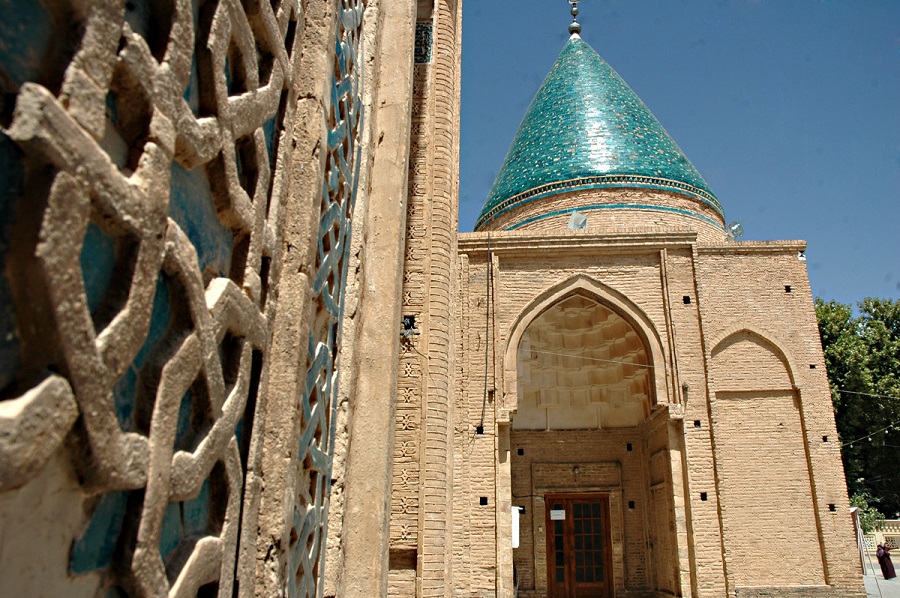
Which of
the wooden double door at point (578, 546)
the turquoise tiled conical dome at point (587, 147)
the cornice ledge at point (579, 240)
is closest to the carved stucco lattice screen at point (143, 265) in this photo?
the cornice ledge at point (579, 240)

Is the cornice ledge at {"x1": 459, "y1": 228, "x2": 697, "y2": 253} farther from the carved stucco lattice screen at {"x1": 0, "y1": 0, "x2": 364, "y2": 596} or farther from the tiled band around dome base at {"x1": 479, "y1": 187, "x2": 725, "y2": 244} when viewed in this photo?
the carved stucco lattice screen at {"x1": 0, "y1": 0, "x2": 364, "y2": 596}

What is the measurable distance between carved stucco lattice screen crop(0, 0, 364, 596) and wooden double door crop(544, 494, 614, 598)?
13.1 meters

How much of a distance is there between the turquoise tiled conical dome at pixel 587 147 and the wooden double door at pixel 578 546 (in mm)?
6930

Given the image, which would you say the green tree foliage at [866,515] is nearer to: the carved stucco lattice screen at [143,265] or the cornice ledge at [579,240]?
the cornice ledge at [579,240]

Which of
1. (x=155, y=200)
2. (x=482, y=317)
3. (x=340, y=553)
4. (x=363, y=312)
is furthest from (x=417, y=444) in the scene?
(x=482, y=317)

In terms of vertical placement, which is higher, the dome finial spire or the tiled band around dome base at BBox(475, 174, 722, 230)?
the dome finial spire

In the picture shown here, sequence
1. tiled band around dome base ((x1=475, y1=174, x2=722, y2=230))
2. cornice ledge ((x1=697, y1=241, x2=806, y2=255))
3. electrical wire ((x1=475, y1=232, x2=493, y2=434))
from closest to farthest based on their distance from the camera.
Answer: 1. electrical wire ((x1=475, y1=232, x2=493, y2=434))
2. cornice ledge ((x1=697, y1=241, x2=806, y2=255))
3. tiled band around dome base ((x1=475, y1=174, x2=722, y2=230))

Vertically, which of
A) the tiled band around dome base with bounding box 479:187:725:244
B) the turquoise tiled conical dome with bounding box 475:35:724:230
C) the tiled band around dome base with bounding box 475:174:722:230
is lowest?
the tiled band around dome base with bounding box 479:187:725:244

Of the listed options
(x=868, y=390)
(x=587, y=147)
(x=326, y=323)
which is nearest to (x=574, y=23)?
(x=587, y=147)

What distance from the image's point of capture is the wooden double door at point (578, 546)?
13008mm

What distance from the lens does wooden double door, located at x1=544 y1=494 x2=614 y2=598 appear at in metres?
13.0

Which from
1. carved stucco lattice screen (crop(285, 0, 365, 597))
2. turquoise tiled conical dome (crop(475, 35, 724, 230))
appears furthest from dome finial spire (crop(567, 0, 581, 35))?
carved stucco lattice screen (crop(285, 0, 365, 597))

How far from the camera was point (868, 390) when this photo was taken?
1805 cm

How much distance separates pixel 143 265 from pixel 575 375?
1432cm
